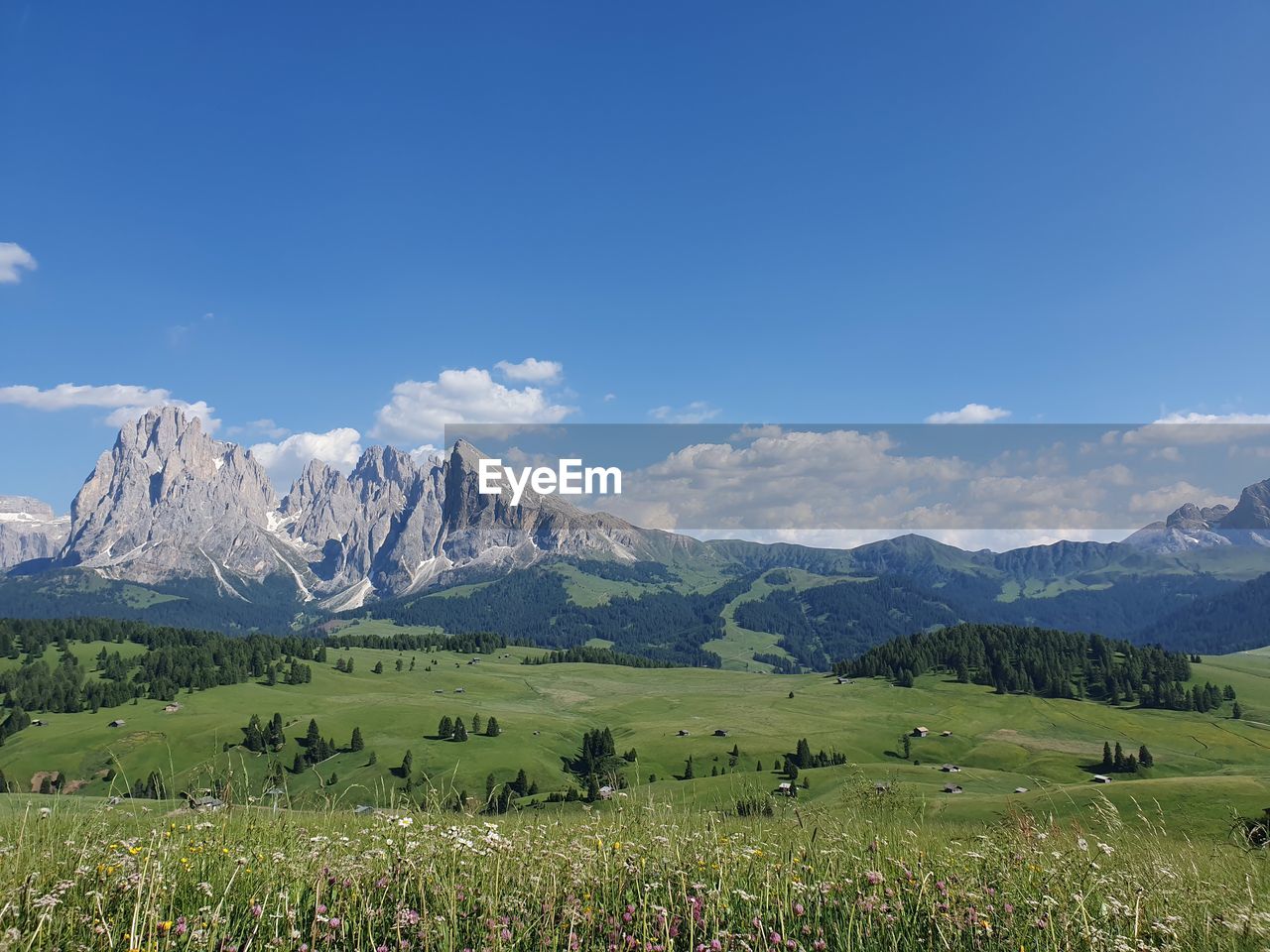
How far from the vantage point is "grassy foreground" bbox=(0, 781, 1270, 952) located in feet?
20.6

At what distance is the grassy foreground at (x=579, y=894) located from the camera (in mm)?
6293

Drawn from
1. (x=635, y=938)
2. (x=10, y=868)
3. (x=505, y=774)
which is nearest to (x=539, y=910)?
(x=635, y=938)

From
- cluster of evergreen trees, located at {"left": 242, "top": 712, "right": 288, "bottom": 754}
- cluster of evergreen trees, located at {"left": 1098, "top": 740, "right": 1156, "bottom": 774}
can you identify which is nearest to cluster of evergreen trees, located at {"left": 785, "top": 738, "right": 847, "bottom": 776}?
cluster of evergreen trees, located at {"left": 1098, "top": 740, "right": 1156, "bottom": 774}

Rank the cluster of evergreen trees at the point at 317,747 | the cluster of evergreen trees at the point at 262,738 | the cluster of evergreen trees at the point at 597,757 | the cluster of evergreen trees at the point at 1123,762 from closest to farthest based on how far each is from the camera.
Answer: the cluster of evergreen trees at the point at 262,738 → the cluster of evergreen trees at the point at 1123,762 → the cluster of evergreen trees at the point at 597,757 → the cluster of evergreen trees at the point at 317,747

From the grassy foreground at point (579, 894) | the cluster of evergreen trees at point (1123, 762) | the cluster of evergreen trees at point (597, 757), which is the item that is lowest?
the cluster of evergreen trees at point (597, 757)

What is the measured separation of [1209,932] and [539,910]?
21.2ft

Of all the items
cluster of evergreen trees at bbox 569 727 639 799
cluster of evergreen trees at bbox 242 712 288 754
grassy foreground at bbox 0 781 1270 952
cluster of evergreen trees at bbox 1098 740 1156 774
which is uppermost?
grassy foreground at bbox 0 781 1270 952

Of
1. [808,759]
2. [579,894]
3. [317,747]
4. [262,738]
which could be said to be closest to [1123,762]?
[808,759]

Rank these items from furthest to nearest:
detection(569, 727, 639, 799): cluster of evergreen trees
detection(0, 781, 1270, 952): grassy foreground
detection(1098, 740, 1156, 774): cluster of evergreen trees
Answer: detection(569, 727, 639, 799): cluster of evergreen trees
detection(1098, 740, 1156, 774): cluster of evergreen trees
detection(0, 781, 1270, 952): grassy foreground

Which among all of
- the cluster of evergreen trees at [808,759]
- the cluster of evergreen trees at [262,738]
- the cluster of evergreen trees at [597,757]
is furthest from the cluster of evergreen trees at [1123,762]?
the cluster of evergreen trees at [262,738]

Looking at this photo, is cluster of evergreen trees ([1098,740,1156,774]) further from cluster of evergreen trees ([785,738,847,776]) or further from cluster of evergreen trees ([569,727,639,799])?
cluster of evergreen trees ([569,727,639,799])

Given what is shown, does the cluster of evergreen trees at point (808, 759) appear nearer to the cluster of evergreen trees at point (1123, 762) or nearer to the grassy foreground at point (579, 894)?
the cluster of evergreen trees at point (1123, 762)

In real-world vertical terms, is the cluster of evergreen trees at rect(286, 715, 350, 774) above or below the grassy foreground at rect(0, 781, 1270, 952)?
below

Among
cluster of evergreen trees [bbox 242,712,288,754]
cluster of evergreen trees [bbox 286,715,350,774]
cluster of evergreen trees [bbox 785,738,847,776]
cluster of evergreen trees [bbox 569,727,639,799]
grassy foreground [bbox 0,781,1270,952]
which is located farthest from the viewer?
cluster of evergreen trees [bbox 286,715,350,774]
